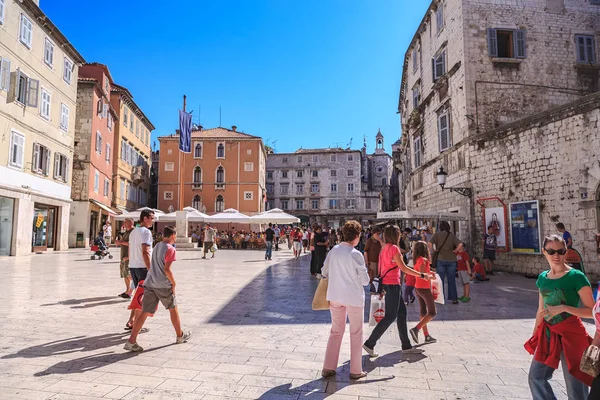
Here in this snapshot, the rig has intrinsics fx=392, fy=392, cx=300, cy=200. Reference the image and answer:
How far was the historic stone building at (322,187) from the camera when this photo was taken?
193ft

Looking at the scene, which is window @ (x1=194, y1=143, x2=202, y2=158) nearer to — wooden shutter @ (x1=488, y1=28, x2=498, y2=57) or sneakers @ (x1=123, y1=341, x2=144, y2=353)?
wooden shutter @ (x1=488, y1=28, x2=498, y2=57)

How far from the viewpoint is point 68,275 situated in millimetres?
11273

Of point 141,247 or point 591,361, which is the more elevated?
point 141,247

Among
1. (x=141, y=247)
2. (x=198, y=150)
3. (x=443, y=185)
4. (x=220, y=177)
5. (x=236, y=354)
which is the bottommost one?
(x=236, y=354)

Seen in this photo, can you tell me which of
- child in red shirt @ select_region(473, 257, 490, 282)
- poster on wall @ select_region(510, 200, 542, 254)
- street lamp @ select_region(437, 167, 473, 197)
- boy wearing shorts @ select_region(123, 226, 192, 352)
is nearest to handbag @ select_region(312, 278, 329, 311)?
boy wearing shorts @ select_region(123, 226, 192, 352)

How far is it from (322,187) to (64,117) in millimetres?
41120

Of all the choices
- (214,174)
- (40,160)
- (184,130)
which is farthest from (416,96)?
(214,174)

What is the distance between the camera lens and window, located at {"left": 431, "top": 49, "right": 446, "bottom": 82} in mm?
18172

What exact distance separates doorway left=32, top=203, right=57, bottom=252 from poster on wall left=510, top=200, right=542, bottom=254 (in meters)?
21.2

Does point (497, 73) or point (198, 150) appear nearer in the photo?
point (497, 73)

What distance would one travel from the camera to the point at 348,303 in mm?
3912

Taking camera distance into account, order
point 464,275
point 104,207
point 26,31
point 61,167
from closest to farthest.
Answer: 1. point 464,275
2. point 26,31
3. point 61,167
4. point 104,207

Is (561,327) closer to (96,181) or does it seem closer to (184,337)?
(184,337)

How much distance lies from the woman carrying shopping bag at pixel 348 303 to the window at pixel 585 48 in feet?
58.6
